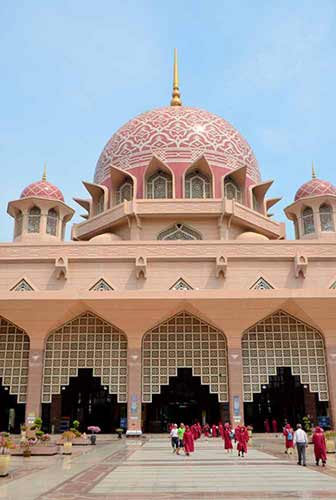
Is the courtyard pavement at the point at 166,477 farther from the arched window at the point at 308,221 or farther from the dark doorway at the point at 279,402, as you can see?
the arched window at the point at 308,221

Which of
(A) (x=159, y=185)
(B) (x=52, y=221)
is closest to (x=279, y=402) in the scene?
(A) (x=159, y=185)

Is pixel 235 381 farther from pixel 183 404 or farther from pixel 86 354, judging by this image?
pixel 86 354

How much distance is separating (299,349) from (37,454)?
13.4 m

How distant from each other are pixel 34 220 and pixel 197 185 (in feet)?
31.6

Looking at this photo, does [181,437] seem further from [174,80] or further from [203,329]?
[174,80]

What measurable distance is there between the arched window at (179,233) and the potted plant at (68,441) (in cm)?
1287

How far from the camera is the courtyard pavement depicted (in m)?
8.05

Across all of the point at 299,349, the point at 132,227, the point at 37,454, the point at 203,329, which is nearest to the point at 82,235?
the point at 132,227

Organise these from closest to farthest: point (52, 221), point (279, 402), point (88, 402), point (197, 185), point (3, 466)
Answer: point (3, 466), point (279, 402), point (88, 402), point (52, 221), point (197, 185)

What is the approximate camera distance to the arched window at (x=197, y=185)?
3052cm

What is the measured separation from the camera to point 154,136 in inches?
1264

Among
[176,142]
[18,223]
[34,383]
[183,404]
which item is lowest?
[183,404]

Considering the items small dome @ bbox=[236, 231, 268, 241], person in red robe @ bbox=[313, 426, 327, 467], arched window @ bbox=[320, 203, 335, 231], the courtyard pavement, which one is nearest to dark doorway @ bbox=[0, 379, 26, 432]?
the courtyard pavement

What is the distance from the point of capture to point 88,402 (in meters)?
26.0
